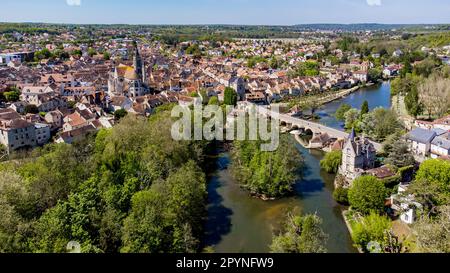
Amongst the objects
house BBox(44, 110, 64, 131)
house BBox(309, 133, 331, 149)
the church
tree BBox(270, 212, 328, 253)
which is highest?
the church

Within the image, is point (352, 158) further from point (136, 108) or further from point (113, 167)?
point (136, 108)

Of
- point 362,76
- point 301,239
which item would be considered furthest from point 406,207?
point 362,76

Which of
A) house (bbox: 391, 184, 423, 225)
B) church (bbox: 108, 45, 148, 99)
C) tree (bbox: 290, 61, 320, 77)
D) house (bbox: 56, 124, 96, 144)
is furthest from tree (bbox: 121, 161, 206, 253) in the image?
tree (bbox: 290, 61, 320, 77)

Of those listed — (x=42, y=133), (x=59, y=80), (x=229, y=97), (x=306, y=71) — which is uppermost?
(x=306, y=71)

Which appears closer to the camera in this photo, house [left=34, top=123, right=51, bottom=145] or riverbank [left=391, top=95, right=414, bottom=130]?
house [left=34, top=123, right=51, bottom=145]

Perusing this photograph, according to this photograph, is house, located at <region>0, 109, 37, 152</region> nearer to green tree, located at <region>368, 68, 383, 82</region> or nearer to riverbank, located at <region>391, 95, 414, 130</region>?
riverbank, located at <region>391, 95, 414, 130</region>

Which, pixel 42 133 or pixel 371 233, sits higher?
pixel 42 133

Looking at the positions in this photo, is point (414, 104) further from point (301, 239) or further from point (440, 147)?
point (301, 239)
